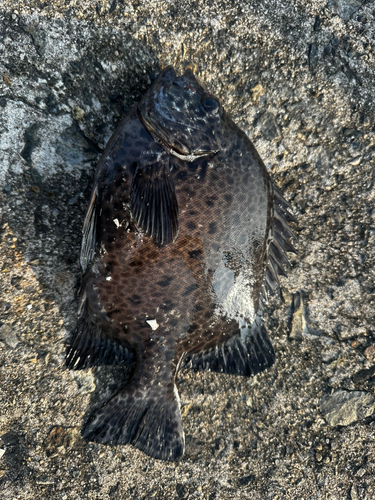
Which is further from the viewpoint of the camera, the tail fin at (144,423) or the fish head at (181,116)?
the tail fin at (144,423)

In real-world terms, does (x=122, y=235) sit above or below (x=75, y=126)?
below

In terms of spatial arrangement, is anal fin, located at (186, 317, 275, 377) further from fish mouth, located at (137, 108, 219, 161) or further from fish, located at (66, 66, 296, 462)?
fish mouth, located at (137, 108, 219, 161)

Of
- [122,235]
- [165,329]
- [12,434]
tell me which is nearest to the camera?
[122,235]

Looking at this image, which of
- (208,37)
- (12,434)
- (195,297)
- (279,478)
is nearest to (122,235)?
(195,297)

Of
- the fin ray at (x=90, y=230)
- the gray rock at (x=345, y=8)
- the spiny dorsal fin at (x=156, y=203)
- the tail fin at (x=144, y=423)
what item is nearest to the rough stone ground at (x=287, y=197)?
the gray rock at (x=345, y=8)

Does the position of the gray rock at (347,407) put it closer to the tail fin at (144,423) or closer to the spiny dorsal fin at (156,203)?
the tail fin at (144,423)

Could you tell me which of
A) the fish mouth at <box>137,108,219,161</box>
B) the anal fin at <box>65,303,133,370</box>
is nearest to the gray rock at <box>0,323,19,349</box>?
the anal fin at <box>65,303,133,370</box>

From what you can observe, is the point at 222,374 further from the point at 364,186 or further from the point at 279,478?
the point at 364,186
